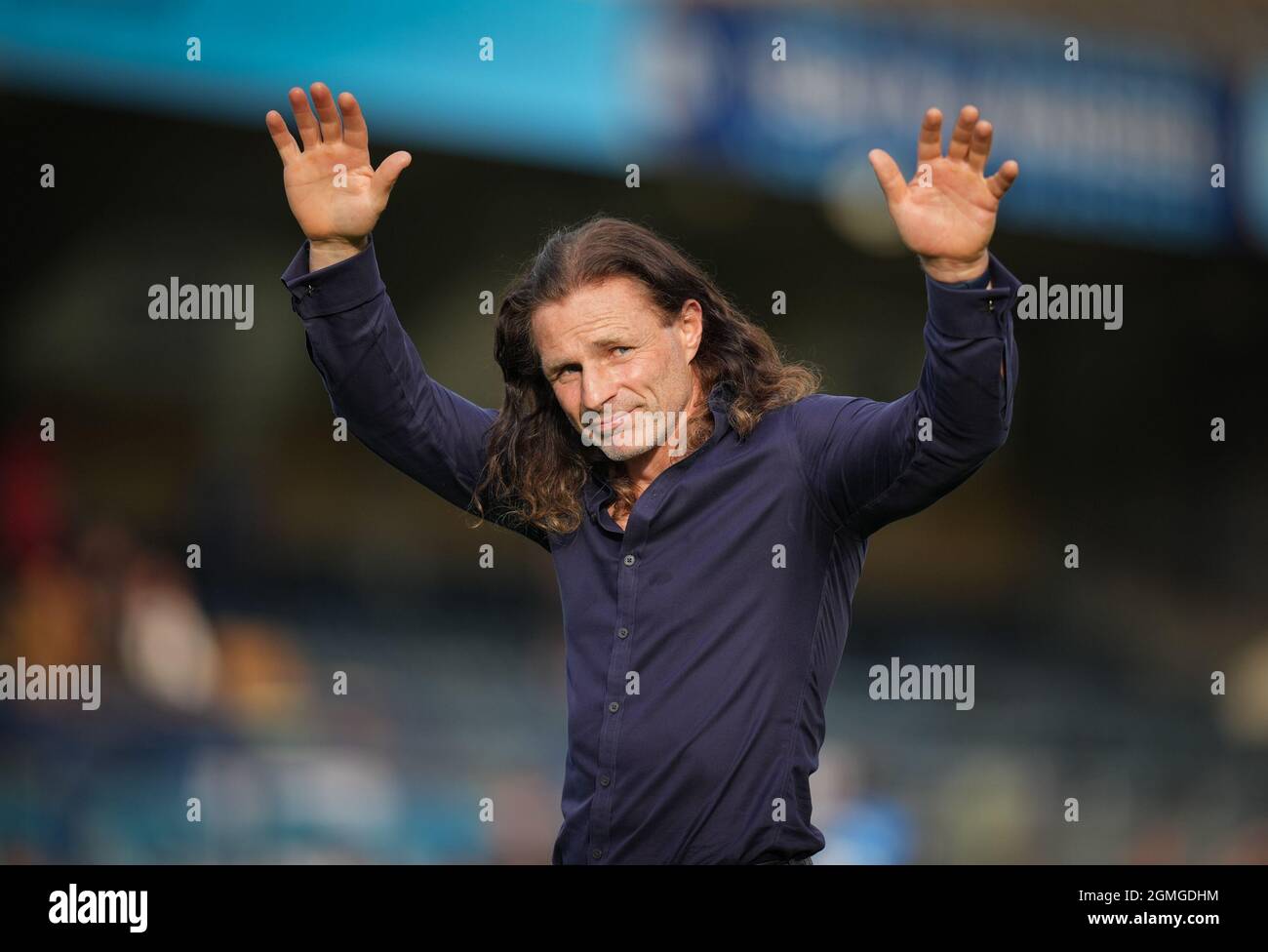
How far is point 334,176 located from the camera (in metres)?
2.72

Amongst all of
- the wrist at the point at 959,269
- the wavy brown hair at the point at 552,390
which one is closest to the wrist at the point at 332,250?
the wavy brown hair at the point at 552,390

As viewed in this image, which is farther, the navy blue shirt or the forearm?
the forearm

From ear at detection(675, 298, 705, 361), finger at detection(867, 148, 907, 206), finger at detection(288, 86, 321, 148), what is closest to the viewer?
finger at detection(867, 148, 907, 206)

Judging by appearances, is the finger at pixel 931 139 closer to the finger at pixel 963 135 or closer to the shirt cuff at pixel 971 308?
the finger at pixel 963 135

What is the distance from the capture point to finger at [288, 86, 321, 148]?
2645mm

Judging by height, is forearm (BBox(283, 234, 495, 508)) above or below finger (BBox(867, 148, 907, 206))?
below

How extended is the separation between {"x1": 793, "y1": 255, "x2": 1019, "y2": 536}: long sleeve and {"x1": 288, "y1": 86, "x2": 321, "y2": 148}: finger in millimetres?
1037

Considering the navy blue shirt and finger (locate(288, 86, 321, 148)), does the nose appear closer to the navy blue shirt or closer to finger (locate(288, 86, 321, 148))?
the navy blue shirt

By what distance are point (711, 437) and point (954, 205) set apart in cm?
59

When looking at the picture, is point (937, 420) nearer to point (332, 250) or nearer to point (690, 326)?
point (690, 326)

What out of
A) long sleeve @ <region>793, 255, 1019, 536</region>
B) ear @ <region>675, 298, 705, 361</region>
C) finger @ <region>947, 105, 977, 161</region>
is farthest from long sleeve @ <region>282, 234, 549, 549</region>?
finger @ <region>947, 105, 977, 161</region>

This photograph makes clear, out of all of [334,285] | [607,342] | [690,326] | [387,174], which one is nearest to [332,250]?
[334,285]

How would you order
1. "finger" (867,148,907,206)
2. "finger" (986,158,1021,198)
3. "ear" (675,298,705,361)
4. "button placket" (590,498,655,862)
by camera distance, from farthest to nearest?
"ear" (675,298,705,361)
"button placket" (590,498,655,862)
"finger" (867,148,907,206)
"finger" (986,158,1021,198)

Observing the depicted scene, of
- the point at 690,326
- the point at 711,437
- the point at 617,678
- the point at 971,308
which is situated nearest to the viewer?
the point at 971,308
